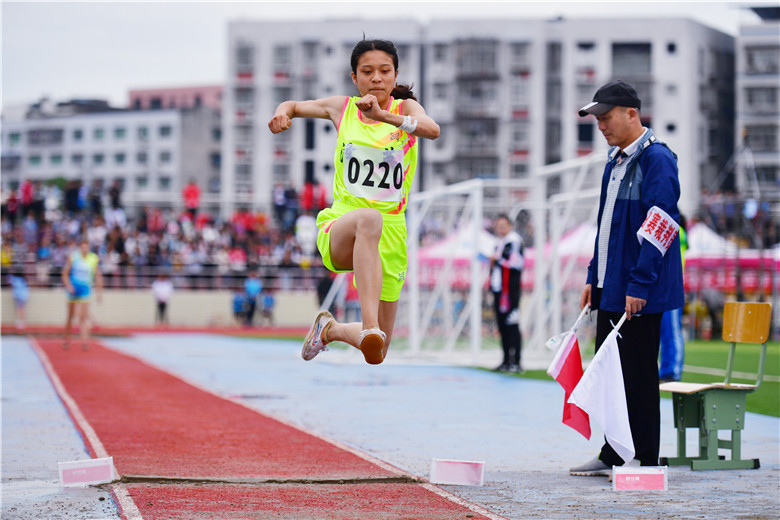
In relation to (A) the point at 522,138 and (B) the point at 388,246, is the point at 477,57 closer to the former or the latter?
(A) the point at 522,138

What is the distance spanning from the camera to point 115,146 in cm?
9419

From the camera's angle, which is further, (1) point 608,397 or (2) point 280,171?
(2) point 280,171

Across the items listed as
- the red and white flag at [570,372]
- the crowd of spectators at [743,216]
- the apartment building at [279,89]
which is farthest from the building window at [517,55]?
the red and white flag at [570,372]

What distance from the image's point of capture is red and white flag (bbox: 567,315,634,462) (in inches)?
230

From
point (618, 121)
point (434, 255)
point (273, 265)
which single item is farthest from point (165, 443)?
point (273, 265)

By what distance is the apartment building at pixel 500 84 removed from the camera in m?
67.2

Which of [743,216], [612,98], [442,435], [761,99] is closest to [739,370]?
[442,435]

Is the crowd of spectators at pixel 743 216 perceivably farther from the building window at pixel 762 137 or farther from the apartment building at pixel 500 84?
the apartment building at pixel 500 84

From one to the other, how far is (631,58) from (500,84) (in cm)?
842

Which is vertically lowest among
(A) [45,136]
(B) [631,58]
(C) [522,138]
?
(C) [522,138]

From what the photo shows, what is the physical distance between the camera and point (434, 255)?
22.8 meters

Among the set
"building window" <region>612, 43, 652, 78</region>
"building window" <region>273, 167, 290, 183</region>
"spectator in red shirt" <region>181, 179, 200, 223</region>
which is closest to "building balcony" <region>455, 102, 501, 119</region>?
"building window" <region>612, 43, 652, 78</region>

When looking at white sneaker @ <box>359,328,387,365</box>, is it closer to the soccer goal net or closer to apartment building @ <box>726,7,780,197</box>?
the soccer goal net

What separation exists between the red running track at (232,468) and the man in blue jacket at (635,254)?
1.37 meters
